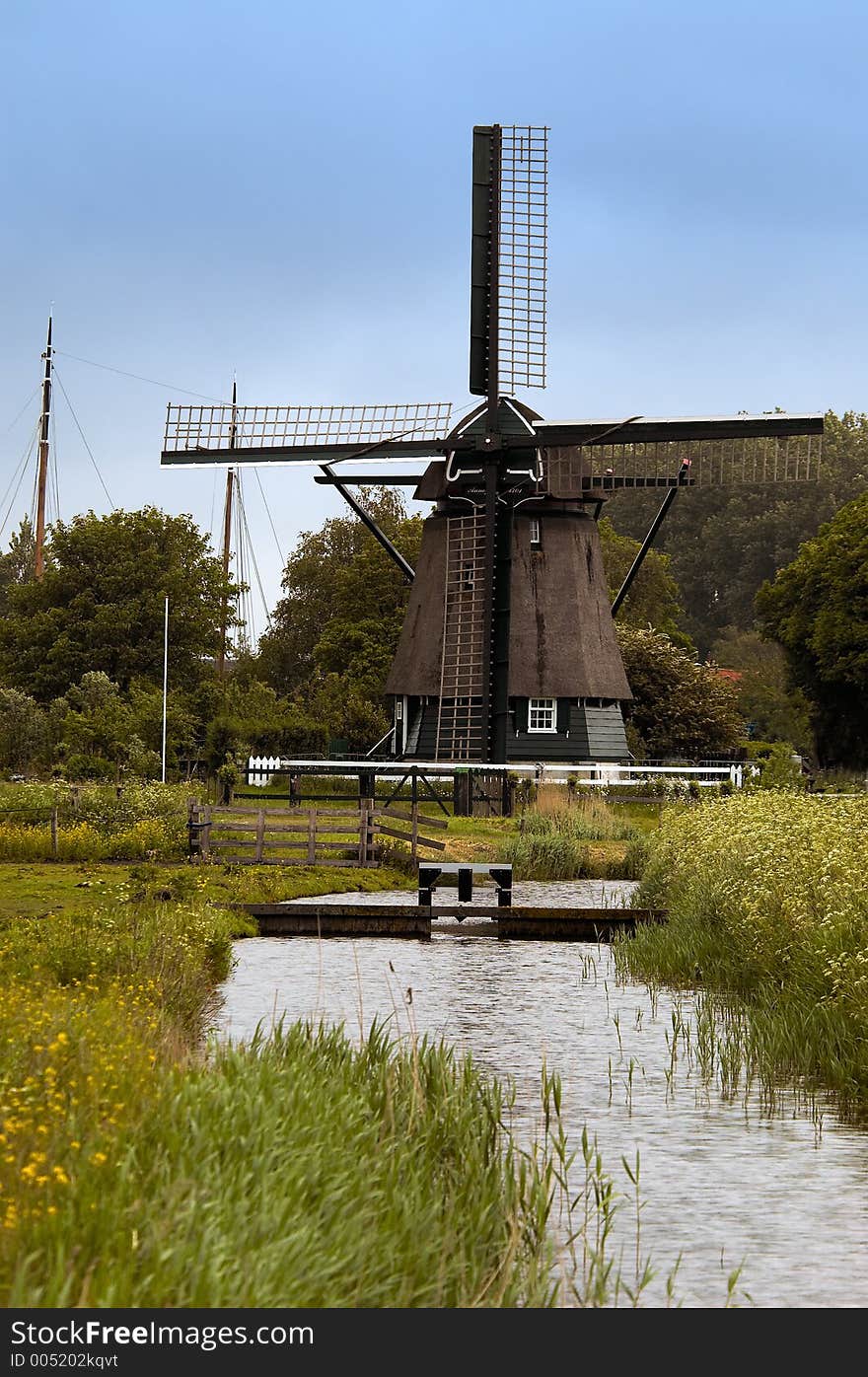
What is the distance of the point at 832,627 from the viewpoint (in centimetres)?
5150

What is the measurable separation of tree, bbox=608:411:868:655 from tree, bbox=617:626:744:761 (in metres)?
35.9

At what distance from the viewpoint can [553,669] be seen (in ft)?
133

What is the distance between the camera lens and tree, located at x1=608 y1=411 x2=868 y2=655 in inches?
3600

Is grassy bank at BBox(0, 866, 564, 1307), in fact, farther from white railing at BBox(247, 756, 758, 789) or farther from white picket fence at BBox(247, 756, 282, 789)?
white picket fence at BBox(247, 756, 282, 789)

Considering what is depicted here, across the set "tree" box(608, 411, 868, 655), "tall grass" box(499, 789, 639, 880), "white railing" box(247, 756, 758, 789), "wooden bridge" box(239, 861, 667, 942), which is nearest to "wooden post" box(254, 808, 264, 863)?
"wooden bridge" box(239, 861, 667, 942)

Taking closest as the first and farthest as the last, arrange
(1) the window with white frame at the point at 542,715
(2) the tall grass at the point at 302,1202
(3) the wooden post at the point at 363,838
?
1. (2) the tall grass at the point at 302,1202
2. (3) the wooden post at the point at 363,838
3. (1) the window with white frame at the point at 542,715

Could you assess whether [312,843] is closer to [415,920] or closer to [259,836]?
[259,836]

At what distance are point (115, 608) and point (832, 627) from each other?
2179 centimetres

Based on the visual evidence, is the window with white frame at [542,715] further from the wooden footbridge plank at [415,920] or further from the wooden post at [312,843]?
the wooden footbridge plank at [415,920]

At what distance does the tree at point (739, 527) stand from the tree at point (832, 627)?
35.0m

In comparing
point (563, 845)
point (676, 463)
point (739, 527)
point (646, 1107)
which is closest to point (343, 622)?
point (676, 463)

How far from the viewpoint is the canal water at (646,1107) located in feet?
26.9

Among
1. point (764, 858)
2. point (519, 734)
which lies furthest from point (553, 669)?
point (764, 858)

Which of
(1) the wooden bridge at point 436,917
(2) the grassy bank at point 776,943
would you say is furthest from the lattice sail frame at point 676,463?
(1) the wooden bridge at point 436,917
